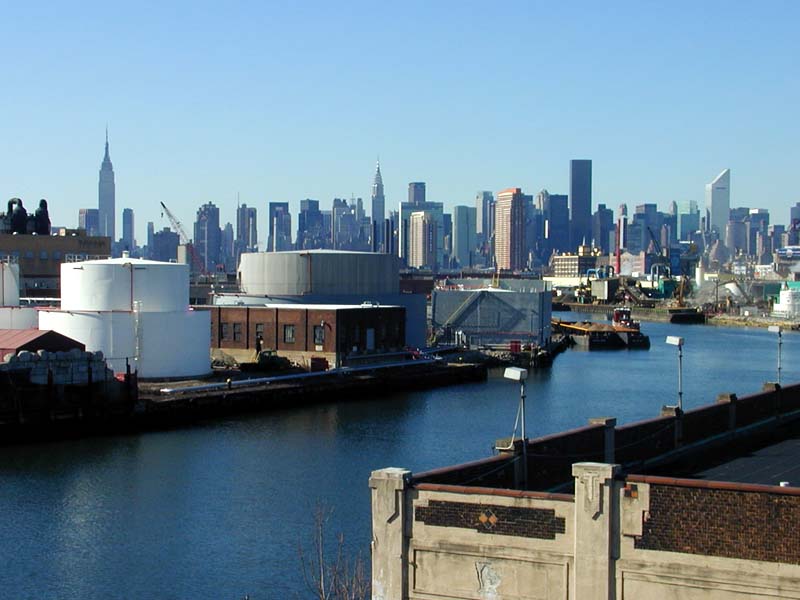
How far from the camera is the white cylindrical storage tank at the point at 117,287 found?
145 ft

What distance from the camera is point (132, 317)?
43.9m

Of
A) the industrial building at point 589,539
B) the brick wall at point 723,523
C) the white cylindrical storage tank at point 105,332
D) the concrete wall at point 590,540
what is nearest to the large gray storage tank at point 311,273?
the white cylindrical storage tank at point 105,332

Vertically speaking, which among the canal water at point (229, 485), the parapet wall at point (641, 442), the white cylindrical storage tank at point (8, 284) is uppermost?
the white cylindrical storage tank at point (8, 284)

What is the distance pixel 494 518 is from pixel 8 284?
152ft

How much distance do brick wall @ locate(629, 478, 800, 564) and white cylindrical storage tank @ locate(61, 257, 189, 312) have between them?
118 feet

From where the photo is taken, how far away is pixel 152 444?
3409 centimetres

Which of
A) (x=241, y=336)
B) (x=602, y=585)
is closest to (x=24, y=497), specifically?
(x=602, y=585)

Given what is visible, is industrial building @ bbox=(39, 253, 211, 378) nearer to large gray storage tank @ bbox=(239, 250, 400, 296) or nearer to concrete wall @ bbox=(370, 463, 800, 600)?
large gray storage tank @ bbox=(239, 250, 400, 296)

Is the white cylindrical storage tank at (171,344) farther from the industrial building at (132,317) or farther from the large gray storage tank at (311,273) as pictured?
the large gray storage tank at (311,273)

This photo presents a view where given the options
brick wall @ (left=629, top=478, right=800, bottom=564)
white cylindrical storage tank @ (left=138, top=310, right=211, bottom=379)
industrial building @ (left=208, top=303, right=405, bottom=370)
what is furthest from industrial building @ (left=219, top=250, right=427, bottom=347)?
brick wall @ (left=629, top=478, right=800, bottom=564)

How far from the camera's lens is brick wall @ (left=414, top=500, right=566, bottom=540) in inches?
418

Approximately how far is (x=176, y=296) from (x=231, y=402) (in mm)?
6264

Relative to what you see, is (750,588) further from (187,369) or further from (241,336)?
(241,336)

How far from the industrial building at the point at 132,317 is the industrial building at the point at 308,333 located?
23.8ft
